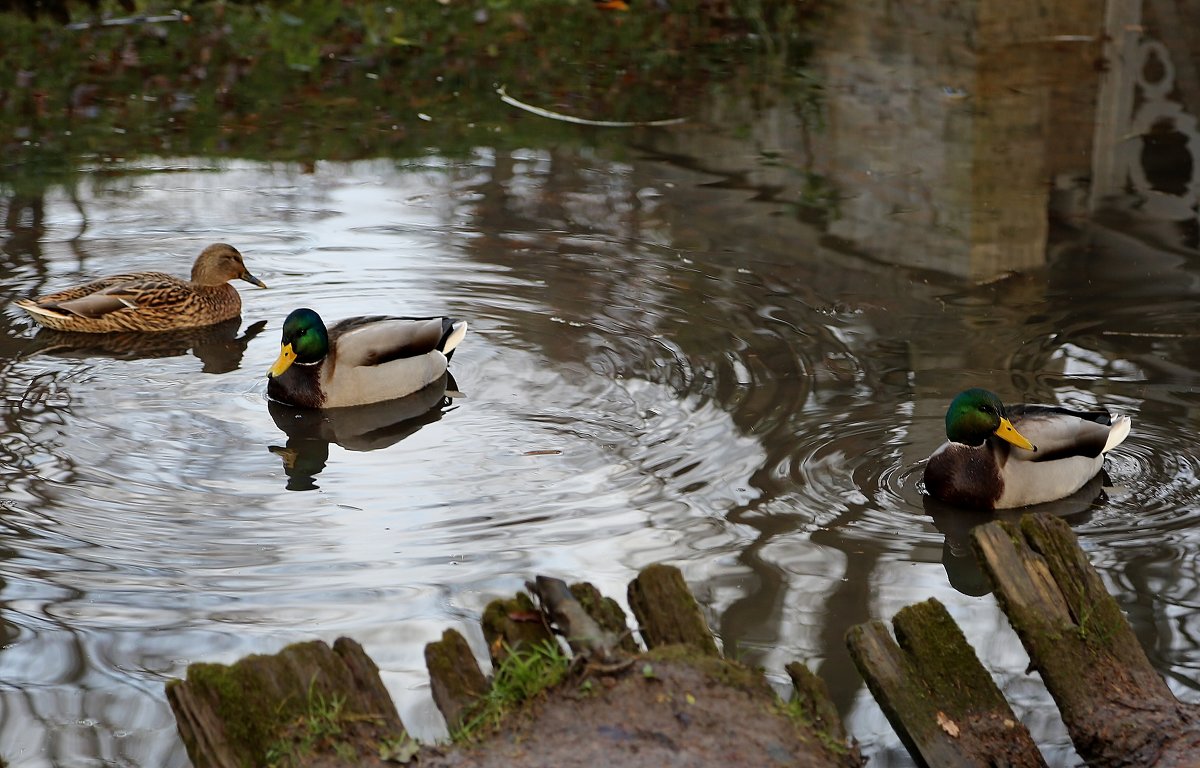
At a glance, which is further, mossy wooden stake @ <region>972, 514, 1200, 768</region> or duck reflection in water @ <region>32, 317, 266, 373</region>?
duck reflection in water @ <region>32, 317, 266, 373</region>

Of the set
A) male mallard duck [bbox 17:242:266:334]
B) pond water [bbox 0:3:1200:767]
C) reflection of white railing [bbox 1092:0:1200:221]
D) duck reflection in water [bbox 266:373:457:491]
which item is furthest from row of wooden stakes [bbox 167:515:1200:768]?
reflection of white railing [bbox 1092:0:1200:221]

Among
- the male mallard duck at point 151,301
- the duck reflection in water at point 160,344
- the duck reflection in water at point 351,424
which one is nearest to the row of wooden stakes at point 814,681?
the duck reflection in water at point 351,424

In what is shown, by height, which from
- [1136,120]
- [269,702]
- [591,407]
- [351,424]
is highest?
[1136,120]

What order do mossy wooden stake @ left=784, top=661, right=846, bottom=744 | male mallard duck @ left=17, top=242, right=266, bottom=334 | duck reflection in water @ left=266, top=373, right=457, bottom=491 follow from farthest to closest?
male mallard duck @ left=17, top=242, right=266, bottom=334, duck reflection in water @ left=266, top=373, right=457, bottom=491, mossy wooden stake @ left=784, top=661, right=846, bottom=744

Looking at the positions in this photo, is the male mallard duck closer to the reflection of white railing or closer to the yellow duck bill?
the yellow duck bill

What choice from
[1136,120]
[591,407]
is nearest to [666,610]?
[591,407]

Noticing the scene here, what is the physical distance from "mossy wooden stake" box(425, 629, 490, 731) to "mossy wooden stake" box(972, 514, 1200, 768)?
1415 mm

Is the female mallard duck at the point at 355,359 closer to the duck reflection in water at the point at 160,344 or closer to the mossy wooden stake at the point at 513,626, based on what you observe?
the duck reflection in water at the point at 160,344

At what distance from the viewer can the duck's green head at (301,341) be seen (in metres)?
7.16

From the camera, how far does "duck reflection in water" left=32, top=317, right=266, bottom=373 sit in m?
7.89

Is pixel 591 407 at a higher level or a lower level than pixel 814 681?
lower

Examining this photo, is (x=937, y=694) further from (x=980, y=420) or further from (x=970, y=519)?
(x=980, y=420)

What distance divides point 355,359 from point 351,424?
13.1 inches

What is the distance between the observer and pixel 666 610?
395 centimetres
